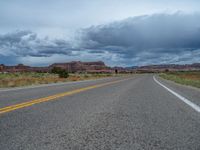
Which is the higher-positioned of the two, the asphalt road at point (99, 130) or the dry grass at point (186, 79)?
the asphalt road at point (99, 130)

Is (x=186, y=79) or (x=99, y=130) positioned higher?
(x=99, y=130)

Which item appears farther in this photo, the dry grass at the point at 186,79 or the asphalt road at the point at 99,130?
the dry grass at the point at 186,79

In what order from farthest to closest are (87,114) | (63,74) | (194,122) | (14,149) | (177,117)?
(63,74) < (87,114) < (177,117) < (194,122) < (14,149)

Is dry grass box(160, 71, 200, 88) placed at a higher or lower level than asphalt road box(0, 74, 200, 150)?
lower

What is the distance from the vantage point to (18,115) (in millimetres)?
6559

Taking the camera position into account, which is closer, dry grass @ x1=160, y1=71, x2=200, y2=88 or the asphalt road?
the asphalt road

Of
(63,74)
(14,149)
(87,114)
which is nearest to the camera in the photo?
(14,149)

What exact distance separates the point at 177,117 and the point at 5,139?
3864 millimetres

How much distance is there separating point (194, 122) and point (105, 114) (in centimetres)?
215

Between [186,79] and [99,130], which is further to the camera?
[186,79]

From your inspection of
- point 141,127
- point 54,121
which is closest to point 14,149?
point 54,121

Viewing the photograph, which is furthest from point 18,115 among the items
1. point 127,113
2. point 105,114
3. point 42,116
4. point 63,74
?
point 63,74

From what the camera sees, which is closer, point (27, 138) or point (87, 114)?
point (27, 138)

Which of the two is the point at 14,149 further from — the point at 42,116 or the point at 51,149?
the point at 42,116
